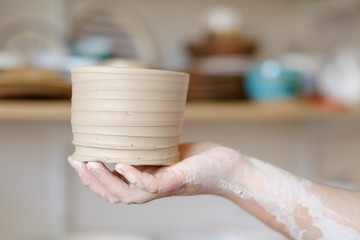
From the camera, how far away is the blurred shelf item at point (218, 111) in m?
0.92

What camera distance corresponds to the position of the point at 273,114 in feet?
3.62

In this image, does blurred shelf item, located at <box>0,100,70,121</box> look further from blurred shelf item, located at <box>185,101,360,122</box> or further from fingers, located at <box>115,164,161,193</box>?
fingers, located at <box>115,164,161,193</box>

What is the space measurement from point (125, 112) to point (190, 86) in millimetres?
565

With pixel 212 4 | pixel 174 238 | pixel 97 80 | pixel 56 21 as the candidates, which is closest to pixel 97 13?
pixel 56 21

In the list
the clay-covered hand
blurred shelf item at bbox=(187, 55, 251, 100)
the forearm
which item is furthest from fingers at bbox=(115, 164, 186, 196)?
blurred shelf item at bbox=(187, 55, 251, 100)

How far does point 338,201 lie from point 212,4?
81 centimetres

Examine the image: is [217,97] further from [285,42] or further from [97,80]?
[97,80]

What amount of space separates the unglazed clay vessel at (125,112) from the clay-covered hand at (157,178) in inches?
0.6

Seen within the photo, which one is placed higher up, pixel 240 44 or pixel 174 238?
pixel 240 44

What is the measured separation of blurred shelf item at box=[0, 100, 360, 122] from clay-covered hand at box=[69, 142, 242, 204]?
14.7 inches

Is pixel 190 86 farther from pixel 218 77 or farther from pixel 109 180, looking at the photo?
pixel 109 180

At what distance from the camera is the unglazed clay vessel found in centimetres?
54

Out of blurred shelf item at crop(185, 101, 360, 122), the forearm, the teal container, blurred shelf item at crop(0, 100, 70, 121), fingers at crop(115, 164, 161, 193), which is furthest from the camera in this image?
the teal container

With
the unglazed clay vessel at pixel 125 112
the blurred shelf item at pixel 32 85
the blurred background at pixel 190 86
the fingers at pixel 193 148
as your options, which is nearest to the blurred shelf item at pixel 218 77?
the blurred background at pixel 190 86
